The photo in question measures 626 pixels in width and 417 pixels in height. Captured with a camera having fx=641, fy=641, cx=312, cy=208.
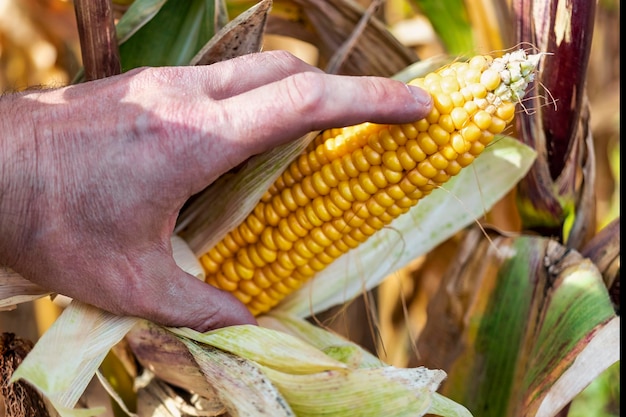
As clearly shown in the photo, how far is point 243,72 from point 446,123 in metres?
0.30

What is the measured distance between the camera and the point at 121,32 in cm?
111

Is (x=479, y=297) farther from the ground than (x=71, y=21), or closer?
closer

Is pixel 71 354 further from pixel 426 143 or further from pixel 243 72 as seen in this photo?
pixel 426 143

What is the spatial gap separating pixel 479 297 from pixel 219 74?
72cm

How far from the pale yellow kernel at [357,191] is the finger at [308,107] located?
12 cm

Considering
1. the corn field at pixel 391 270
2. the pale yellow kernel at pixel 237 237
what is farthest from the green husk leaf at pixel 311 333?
the pale yellow kernel at pixel 237 237

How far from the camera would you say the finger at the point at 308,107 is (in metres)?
0.83

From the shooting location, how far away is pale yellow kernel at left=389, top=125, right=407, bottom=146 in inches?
36.4

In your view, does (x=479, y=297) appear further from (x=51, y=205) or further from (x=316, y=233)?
(x=51, y=205)

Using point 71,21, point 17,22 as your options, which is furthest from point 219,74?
point 17,22

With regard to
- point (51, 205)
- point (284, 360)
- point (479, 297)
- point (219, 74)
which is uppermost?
point (219, 74)

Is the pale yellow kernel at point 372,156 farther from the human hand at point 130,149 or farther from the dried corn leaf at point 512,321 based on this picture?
the dried corn leaf at point 512,321

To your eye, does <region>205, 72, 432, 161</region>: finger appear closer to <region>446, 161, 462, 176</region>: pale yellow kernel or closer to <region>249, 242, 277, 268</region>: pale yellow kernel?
<region>446, 161, 462, 176</region>: pale yellow kernel

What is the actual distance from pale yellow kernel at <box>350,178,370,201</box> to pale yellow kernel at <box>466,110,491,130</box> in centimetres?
20
